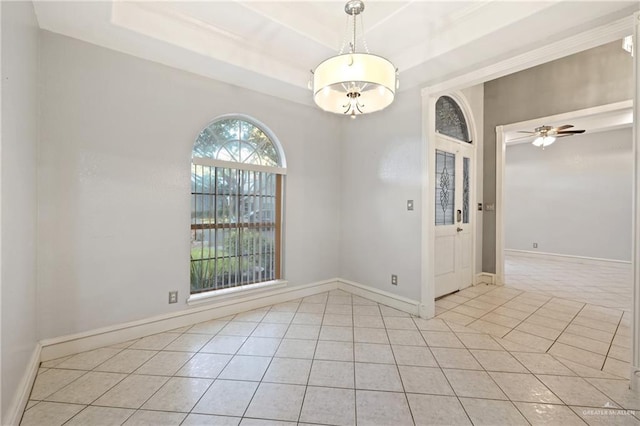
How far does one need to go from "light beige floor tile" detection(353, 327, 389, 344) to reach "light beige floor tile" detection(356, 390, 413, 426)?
725 mm

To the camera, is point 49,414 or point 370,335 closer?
point 49,414

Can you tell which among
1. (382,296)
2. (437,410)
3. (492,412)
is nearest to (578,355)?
(492,412)

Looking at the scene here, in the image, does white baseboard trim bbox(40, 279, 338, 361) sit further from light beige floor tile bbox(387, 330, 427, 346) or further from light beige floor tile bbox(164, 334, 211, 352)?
light beige floor tile bbox(387, 330, 427, 346)

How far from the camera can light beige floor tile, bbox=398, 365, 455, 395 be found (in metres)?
1.82

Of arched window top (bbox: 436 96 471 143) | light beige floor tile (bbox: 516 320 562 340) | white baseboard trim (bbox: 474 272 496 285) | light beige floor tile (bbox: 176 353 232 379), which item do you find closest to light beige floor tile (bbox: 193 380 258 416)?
light beige floor tile (bbox: 176 353 232 379)

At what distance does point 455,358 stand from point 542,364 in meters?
0.64

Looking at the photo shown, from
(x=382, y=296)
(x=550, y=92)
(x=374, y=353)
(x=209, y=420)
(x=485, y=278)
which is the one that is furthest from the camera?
(x=485, y=278)

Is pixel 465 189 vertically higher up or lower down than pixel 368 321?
higher up

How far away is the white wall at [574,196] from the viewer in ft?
18.2

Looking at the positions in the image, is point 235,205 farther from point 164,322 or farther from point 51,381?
point 51,381

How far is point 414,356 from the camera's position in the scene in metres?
2.24

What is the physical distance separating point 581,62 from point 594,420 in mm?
4473

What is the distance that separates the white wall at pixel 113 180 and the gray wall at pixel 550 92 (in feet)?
13.0

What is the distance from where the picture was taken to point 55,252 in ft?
7.05
